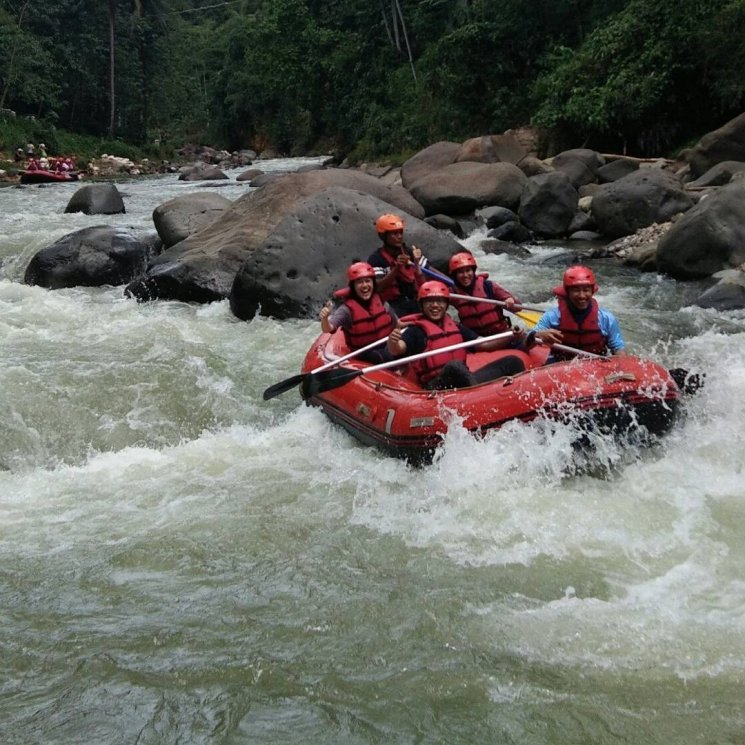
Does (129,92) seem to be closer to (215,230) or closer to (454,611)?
(215,230)

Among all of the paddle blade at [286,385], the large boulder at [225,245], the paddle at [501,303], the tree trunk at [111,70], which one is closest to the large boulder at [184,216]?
the large boulder at [225,245]

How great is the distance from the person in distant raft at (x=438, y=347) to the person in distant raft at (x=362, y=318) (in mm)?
453

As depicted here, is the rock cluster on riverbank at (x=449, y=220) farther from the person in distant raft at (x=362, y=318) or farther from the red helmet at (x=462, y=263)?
the red helmet at (x=462, y=263)

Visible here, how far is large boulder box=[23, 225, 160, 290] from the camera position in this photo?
1032 centimetres

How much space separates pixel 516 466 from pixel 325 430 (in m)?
1.59

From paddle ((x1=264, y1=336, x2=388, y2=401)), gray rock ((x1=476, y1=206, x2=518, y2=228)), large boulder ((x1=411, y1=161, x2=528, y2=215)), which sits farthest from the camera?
large boulder ((x1=411, y1=161, x2=528, y2=215))

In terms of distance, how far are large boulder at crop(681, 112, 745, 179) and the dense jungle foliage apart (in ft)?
6.83

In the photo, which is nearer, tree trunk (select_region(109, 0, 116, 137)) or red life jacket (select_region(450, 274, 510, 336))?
red life jacket (select_region(450, 274, 510, 336))

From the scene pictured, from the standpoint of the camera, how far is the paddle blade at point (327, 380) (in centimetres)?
582

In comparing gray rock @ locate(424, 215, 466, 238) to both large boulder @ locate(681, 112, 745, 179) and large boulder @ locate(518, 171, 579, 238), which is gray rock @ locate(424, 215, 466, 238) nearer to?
large boulder @ locate(518, 171, 579, 238)

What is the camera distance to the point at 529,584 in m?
3.93

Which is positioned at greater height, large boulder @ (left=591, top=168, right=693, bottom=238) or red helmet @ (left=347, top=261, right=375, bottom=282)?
red helmet @ (left=347, top=261, right=375, bottom=282)

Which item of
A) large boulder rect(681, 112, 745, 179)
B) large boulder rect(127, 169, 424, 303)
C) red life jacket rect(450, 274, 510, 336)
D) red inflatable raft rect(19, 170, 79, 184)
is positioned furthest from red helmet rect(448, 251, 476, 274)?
red inflatable raft rect(19, 170, 79, 184)

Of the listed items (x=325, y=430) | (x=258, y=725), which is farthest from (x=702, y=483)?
(x=258, y=725)
